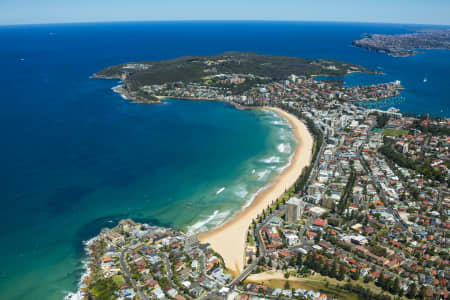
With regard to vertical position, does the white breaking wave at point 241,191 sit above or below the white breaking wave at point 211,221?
above

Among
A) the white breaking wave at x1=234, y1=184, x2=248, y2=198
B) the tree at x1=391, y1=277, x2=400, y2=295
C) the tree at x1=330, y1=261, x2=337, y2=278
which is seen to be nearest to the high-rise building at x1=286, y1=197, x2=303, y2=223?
the white breaking wave at x1=234, y1=184, x2=248, y2=198

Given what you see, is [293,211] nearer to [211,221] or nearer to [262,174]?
[211,221]

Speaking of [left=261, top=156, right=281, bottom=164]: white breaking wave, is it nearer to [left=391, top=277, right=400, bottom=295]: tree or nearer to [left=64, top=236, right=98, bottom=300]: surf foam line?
[left=64, top=236, right=98, bottom=300]: surf foam line

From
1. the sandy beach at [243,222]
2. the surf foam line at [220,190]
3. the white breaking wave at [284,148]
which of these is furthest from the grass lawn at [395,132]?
the surf foam line at [220,190]

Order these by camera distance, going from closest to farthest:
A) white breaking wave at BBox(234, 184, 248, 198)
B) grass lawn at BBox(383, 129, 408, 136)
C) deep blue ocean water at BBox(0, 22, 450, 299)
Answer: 1. deep blue ocean water at BBox(0, 22, 450, 299)
2. white breaking wave at BBox(234, 184, 248, 198)
3. grass lawn at BBox(383, 129, 408, 136)

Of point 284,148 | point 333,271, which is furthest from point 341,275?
point 284,148

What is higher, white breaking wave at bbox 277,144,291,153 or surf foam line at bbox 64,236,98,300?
white breaking wave at bbox 277,144,291,153

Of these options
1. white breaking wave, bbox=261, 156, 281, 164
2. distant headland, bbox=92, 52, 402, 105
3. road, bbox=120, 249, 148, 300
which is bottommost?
road, bbox=120, 249, 148, 300

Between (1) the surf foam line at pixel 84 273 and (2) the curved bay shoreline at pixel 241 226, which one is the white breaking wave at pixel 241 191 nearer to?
(2) the curved bay shoreline at pixel 241 226
